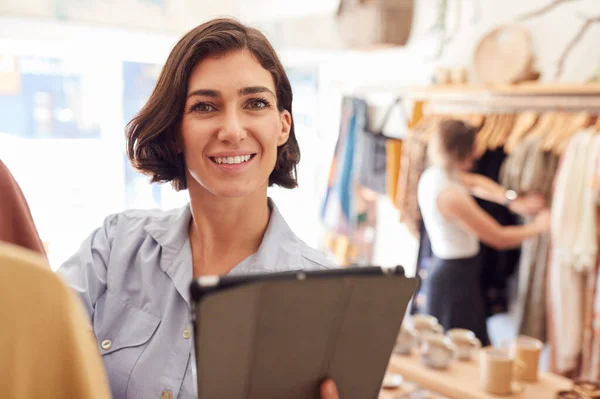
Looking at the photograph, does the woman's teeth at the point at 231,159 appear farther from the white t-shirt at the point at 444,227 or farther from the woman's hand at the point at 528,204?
the woman's hand at the point at 528,204

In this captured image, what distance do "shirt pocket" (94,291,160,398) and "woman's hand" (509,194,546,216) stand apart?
6.37 ft

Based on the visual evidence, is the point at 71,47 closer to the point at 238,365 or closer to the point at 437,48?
the point at 437,48

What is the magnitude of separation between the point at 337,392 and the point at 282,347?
14 cm

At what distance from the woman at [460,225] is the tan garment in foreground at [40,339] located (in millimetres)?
2255

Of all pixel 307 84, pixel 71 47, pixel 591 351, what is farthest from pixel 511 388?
pixel 307 84

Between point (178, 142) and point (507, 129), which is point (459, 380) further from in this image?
point (507, 129)

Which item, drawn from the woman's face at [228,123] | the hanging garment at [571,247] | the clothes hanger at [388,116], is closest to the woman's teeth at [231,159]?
the woman's face at [228,123]

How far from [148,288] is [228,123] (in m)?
0.35

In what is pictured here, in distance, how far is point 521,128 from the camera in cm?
262

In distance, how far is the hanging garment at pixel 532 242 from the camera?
2.45 metres

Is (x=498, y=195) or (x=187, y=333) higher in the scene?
(x=498, y=195)

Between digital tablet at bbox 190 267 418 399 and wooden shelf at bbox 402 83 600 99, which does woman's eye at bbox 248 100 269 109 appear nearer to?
digital tablet at bbox 190 267 418 399

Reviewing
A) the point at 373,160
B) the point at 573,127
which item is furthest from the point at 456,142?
the point at 373,160

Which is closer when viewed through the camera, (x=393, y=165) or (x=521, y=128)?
(x=521, y=128)
